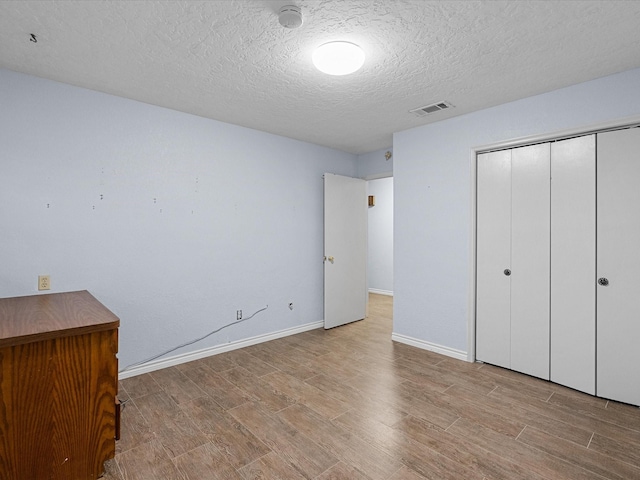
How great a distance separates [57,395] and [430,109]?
352 cm

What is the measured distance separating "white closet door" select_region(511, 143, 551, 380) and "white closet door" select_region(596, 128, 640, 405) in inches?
14.5

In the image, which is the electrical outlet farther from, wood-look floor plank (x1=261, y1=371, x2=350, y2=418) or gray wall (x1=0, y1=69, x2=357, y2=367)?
wood-look floor plank (x1=261, y1=371, x2=350, y2=418)

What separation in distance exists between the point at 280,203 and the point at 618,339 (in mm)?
3447

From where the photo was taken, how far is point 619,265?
8.34 feet

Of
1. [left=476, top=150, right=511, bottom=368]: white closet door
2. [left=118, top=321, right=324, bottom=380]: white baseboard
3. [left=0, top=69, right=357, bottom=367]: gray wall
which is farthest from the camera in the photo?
[left=476, top=150, right=511, bottom=368]: white closet door

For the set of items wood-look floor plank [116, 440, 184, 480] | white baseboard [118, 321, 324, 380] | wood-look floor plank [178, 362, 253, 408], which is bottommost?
wood-look floor plank [116, 440, 184, 480]

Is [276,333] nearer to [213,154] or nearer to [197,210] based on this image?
[197,210]

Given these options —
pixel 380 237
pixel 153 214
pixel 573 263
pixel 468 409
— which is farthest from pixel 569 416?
pixel 380 237

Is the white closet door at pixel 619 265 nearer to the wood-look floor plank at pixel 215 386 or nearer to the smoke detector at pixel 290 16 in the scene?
the smoke detector at pixel 290 16

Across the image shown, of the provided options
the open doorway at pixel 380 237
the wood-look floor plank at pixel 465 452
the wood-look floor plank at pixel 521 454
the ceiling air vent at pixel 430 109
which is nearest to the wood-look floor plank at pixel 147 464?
the wood-look floor plank at pixel 465 452

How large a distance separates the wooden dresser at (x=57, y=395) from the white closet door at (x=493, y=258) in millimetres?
3142

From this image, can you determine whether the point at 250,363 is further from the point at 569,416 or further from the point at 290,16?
the point at 290,16

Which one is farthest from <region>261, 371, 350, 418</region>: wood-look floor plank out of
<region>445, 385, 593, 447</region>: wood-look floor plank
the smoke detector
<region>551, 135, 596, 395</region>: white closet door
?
the smoke detector

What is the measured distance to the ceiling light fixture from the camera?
2109 mm
